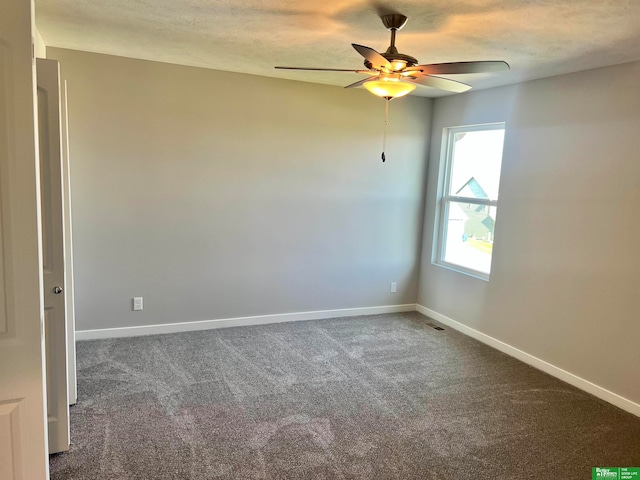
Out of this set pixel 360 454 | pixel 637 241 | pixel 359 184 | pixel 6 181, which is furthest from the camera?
pixel 359 184

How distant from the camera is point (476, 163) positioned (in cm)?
471

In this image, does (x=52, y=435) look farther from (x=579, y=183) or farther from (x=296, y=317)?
(x=579, y=183)

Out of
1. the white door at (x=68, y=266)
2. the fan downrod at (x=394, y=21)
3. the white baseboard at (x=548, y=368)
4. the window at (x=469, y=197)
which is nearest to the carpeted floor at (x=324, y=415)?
the white baseboard at (x=548, y=368)

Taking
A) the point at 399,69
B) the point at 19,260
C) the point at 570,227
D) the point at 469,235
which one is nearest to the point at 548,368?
the point at 570,227

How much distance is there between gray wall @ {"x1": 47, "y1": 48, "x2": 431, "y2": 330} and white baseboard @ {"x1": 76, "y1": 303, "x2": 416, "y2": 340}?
61 mm

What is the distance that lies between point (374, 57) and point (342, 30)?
70cm

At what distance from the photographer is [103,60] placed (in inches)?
149

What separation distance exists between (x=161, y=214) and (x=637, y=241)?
378 cm

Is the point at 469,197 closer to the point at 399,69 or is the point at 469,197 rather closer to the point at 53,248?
the point at 399,69

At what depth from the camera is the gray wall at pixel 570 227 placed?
323 cm

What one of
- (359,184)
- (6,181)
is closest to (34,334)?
(6,181)

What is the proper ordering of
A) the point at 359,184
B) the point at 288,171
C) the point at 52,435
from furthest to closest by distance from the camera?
the point at 359,184, the point at 288,171, the point at 52,435

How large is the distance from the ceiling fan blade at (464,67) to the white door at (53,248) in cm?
187

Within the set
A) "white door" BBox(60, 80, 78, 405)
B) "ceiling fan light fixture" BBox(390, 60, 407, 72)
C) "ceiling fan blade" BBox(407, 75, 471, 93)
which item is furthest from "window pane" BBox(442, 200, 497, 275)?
"white door" BBox(60, 80, 78, 405)
